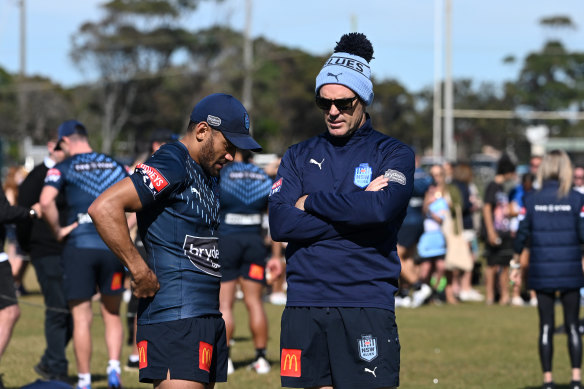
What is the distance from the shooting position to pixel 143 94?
57938 mm

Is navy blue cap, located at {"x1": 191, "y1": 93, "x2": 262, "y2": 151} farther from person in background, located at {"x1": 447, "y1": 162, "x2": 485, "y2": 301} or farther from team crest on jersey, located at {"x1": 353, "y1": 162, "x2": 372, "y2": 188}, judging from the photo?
person in background, located at {"x1": 447, "y1": 162, "x2": 485, "y2": 301}

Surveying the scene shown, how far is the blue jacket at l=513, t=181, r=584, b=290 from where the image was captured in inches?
344

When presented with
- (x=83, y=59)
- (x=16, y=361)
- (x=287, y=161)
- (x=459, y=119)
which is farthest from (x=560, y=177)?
(x=459, y=119)

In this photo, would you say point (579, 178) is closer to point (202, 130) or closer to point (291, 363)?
point (202, 130)

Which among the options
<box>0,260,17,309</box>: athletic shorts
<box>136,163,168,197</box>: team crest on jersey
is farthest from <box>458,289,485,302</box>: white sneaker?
<box>136,163,168,197</box>: team crest on jersey

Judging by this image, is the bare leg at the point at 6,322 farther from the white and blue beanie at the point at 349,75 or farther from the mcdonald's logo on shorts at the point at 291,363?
the white and blue beanie at the point at 349,75

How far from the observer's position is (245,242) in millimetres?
10141

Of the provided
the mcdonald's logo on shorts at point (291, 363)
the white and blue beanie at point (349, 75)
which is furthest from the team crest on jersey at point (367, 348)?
the white and blue beanie at point (349, 75)

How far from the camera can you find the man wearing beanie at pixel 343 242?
4648 millimetres

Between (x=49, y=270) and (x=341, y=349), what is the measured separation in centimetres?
607

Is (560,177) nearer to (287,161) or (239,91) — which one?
(287,161)

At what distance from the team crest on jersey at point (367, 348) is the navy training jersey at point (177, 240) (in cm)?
85

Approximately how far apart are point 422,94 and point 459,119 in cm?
672

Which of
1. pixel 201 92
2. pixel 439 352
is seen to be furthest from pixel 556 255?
pixel 201 92
